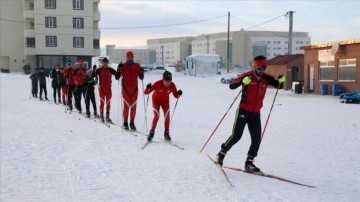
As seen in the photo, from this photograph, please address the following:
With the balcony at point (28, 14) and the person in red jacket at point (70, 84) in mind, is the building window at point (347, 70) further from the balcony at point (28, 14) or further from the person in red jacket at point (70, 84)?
the balcony at point (28, 14)

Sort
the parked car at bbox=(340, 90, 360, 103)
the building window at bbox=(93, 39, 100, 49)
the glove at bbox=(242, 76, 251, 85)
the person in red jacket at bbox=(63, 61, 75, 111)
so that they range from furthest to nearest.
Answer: the building window at bbox=(93, 39, 100, 49), the parked car at bbox=(340, 90, 360, 103), the person in red jacket at bbox=(63, 61, 75, 111), the glove at bbox=(242, 76, 251, 85)

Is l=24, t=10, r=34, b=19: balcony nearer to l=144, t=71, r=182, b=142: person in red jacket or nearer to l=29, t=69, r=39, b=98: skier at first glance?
l=29, t=69, r=39, b=98: skier

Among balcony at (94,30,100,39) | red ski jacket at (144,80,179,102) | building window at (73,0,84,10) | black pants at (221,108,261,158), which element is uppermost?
building window at (73,0,84,10)

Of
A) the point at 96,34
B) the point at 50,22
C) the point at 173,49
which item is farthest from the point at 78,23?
the point at 173,49

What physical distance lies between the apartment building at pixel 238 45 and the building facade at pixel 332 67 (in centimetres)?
6754

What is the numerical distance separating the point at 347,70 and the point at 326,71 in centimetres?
230

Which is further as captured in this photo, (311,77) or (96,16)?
(96,16)

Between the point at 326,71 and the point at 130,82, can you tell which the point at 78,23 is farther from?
the point at 130,82

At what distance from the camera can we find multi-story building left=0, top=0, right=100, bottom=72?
50.7 m

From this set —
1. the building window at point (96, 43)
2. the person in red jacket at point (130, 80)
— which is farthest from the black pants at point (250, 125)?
the building window at point (96, 43)

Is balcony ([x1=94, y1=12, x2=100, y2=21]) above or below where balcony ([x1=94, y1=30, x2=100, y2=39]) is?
above

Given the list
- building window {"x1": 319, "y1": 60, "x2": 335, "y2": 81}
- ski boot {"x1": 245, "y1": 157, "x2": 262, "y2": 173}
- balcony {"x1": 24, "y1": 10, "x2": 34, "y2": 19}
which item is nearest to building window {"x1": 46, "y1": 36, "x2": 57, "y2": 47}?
balcony {"x1": 24, "y1": 10, "x2": 34, "y2": 19}

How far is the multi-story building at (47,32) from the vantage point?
50688 millimetres

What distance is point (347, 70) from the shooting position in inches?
996
